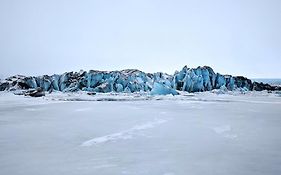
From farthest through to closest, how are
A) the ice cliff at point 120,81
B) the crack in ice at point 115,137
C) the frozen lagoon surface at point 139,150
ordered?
the ice cliff at point 120,81, the crack in ice at point 115,137, the frozen lagoon surface at point 139,150

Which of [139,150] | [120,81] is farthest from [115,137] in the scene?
[120,81]

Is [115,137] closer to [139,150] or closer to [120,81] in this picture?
[139,150]

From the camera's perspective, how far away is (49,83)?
29.2m

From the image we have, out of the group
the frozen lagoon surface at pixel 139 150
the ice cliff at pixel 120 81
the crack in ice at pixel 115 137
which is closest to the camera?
the frozen lagoon surface at pixel 139 150

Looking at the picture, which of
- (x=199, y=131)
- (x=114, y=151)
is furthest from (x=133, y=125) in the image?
(x=114, y=151)

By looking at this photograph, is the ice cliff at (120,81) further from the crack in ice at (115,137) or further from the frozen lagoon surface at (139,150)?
the frozen lagoon surface at (139,150)

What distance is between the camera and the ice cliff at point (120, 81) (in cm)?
2731

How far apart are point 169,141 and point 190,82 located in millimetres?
23879

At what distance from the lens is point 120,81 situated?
2748 cm

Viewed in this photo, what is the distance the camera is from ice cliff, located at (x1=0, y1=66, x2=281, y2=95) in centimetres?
2731

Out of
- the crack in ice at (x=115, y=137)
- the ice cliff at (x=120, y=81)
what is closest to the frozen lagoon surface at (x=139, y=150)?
the crack in ice at (x=115, y=137)

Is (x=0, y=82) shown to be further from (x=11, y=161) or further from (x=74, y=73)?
(x=11, y=161)

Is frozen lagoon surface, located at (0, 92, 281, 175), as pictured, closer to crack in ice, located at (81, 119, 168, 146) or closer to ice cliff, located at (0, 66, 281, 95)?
crack in ice, located at (81, 119, 168, 146)

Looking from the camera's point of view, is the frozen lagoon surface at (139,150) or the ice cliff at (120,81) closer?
the frozen lagoon surface at (139,150)
